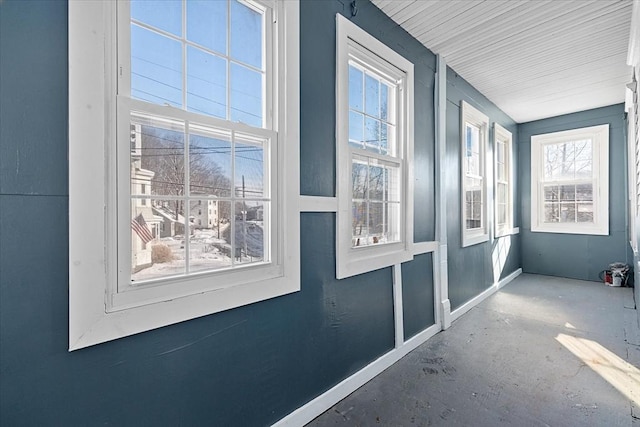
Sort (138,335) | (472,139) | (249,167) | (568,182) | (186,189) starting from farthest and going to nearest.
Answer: (568,182)
(472,139)
(249,167)
(186,189)
(138,335)

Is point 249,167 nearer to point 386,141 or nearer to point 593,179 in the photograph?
point 386,141

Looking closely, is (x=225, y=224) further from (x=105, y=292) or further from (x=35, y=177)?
(x=35, y=177)

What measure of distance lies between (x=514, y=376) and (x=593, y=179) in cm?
457

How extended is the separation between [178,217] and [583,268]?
6562mm

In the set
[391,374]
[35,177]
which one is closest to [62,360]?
[35,177]

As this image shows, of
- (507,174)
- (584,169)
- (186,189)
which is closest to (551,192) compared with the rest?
(584,169)

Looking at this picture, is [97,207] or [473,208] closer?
[97,207]

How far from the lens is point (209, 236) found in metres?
1.49

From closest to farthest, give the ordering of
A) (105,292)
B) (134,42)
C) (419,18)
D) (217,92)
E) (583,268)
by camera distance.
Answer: (105,292), (134,42), (217,92), (419,18), (583,268)

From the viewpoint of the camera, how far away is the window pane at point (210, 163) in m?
1.42

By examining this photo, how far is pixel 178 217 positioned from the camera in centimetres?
137

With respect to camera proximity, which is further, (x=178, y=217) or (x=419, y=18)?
(x=419, y=18)

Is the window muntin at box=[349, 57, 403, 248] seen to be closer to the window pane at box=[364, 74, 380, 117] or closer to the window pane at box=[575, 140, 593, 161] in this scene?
the window pane at box=[364, 74, 380, 117]

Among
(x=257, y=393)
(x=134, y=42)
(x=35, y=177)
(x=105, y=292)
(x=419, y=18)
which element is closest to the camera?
(x=35, y=177)
